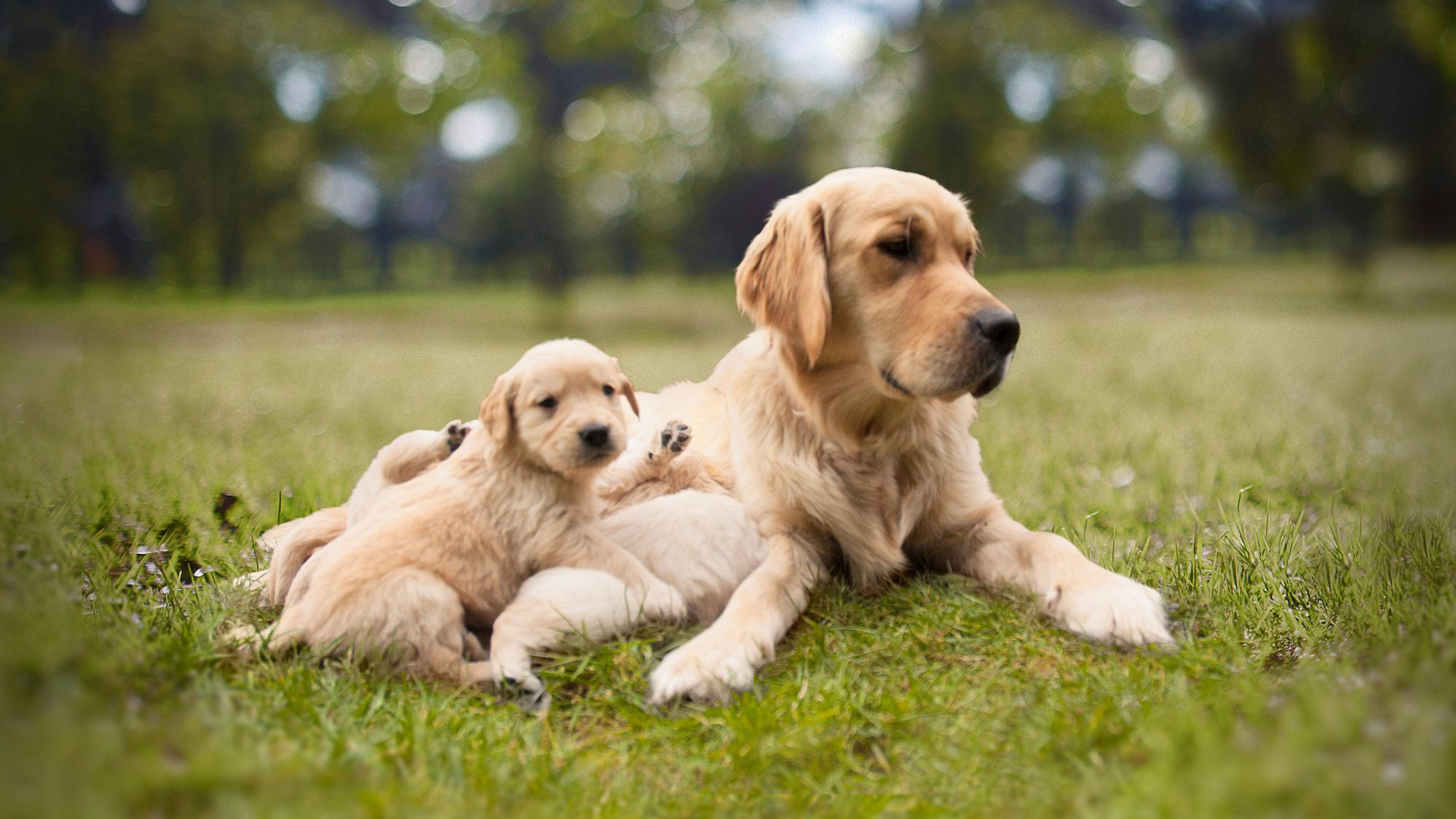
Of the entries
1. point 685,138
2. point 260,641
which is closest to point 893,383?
point 260,641

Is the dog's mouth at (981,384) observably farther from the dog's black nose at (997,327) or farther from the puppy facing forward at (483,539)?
the puppy facing forward at (483,539)

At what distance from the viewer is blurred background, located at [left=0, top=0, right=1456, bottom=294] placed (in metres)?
15.7

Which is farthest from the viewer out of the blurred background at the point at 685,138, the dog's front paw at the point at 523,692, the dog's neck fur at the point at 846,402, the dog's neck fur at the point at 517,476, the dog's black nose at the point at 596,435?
the blurred background at the point at 685,138

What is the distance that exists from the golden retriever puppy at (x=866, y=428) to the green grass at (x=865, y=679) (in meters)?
0.12

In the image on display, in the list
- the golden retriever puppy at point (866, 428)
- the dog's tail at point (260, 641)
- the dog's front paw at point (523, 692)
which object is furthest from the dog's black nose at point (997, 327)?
the dog's tail at point (260, 641)

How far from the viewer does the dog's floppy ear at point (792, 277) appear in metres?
2.71

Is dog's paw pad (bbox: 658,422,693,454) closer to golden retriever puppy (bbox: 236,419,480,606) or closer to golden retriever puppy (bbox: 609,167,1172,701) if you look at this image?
golden retriever puppy (bbox: 609,167,1172,701)

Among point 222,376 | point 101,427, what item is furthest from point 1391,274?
point 101,427

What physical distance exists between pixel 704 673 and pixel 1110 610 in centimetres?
105

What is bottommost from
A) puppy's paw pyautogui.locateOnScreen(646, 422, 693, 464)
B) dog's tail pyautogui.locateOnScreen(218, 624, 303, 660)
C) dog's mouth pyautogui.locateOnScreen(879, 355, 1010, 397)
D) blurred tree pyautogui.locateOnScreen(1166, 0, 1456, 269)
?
dog's tail pyautogui.locateOnScreen(218, 624, 303, 660)

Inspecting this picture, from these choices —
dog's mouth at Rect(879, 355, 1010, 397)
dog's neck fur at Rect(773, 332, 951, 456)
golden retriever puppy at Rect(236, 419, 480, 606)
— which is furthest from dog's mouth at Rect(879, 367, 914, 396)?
golden retriever puppy at Rect(236, 419, 480, 606)

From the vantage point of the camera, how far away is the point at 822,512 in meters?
2.89

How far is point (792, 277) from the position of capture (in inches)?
108

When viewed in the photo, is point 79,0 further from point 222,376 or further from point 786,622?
point 786,622
